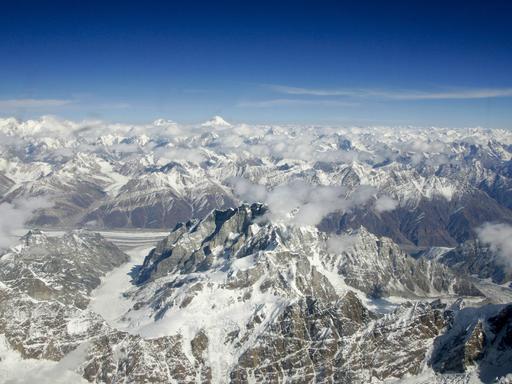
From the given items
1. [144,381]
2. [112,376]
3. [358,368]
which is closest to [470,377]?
[358,368]

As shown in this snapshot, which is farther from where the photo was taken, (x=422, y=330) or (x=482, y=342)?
(x=422, y=330)

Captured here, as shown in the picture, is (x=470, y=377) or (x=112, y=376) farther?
(x=112, y=376)

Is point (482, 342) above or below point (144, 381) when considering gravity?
above

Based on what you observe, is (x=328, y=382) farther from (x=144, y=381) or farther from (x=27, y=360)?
(x=27, y=360)

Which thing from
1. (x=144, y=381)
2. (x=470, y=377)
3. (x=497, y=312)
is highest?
(x=497, y=312)

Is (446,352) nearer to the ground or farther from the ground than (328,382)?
farther from the ground

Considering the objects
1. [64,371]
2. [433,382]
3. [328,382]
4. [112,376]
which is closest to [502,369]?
[433,382]

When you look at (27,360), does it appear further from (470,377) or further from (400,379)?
(470,377)

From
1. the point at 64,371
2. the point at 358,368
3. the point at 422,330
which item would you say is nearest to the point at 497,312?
the point at 422,330
